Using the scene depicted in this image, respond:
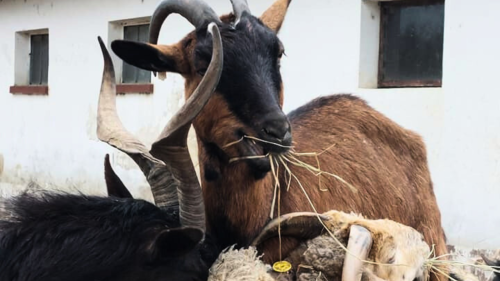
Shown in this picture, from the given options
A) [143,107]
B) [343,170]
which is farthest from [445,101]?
[143,107]

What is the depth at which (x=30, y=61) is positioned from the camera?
1336 cm

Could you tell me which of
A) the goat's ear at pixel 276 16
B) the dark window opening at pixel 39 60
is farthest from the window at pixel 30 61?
the goat's ear at pixel 276 16

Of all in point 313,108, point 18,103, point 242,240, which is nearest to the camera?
point 242,240

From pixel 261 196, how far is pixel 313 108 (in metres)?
1.30

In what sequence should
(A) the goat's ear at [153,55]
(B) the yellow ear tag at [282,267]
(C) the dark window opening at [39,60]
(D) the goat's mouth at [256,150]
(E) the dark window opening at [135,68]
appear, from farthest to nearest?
(C) the dark window opening at [39,60], (E) the dark window opening at [135,68], (A) the goat's ear at [153,55], (D) the goat's mouth at [256,150], (B) the yellow ear tag at [282,267]

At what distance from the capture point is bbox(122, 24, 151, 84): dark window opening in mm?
11008

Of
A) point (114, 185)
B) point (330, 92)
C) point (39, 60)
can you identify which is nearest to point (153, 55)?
point (114, 185)

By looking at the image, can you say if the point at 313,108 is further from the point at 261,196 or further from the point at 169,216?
the point at 169,216

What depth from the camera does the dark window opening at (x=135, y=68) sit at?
11.0 meters

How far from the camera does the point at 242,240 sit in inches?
144

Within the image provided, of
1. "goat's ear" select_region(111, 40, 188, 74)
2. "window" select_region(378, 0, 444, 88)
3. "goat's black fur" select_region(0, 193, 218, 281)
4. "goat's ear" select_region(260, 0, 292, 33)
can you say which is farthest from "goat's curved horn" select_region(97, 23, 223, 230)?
"window" select_region(378, 0, 444, 88)

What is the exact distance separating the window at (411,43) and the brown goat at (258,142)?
3.36m

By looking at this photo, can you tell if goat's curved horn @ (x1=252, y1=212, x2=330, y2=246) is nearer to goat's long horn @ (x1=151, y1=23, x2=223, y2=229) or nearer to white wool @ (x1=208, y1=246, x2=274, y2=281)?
white wool @ (x1=208, y1=246, x2=274, y2=281)

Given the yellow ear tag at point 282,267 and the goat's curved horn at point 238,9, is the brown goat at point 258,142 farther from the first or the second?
the yellow ear tag at point 282,267
